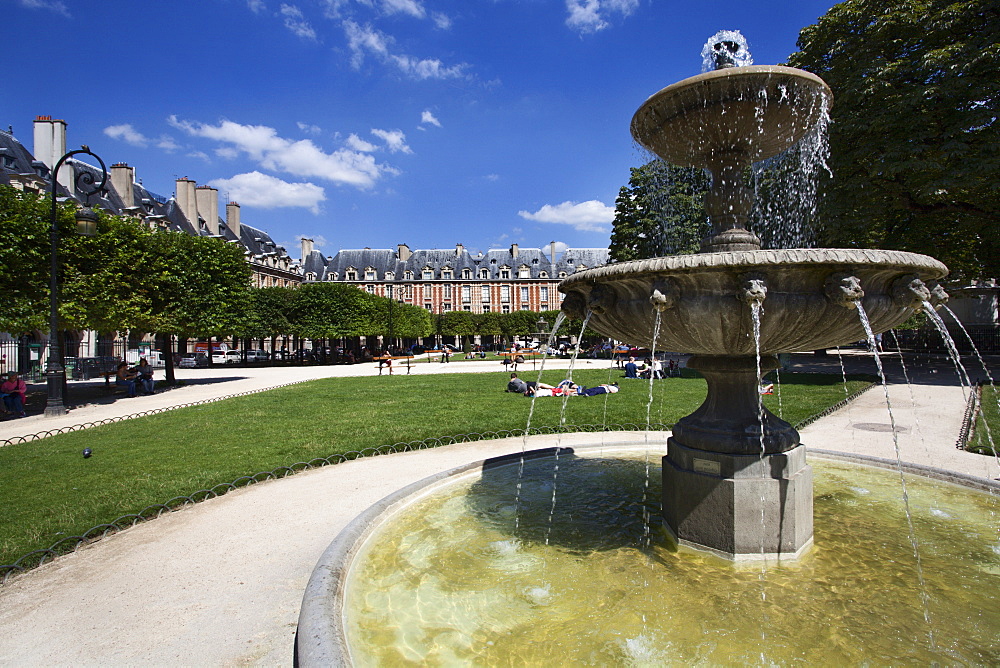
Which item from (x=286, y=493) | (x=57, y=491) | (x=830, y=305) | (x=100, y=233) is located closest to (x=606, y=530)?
(x=830, y=305)

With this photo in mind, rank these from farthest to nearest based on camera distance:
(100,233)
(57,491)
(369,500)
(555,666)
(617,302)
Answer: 1. (100,233)
2. (57,491)
3. (369,500)
4. (617,302)
5. (555,666)

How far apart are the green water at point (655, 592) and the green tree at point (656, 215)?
21.1 metres

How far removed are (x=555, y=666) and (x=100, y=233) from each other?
20837 mm

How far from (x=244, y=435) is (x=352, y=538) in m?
6.77

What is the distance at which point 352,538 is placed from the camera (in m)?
3.95

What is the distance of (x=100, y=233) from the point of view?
17.2 metres

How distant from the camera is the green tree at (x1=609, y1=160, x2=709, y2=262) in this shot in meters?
25.0

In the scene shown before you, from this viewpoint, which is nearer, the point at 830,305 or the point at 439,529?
the point at 830,305

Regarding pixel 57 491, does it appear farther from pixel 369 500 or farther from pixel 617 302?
pixel 617 302

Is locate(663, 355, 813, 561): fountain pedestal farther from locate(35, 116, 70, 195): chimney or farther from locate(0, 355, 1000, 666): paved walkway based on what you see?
locate(35, 116, 70, 195): chimney

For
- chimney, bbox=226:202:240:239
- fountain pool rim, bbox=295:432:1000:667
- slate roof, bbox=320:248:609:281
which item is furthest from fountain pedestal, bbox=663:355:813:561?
slate roof, bbox=320:248:609:281

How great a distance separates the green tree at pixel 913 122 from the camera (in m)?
14.8

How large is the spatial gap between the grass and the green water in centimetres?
345

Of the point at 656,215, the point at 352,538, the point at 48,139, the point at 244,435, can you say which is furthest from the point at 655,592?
the point at 48,139
